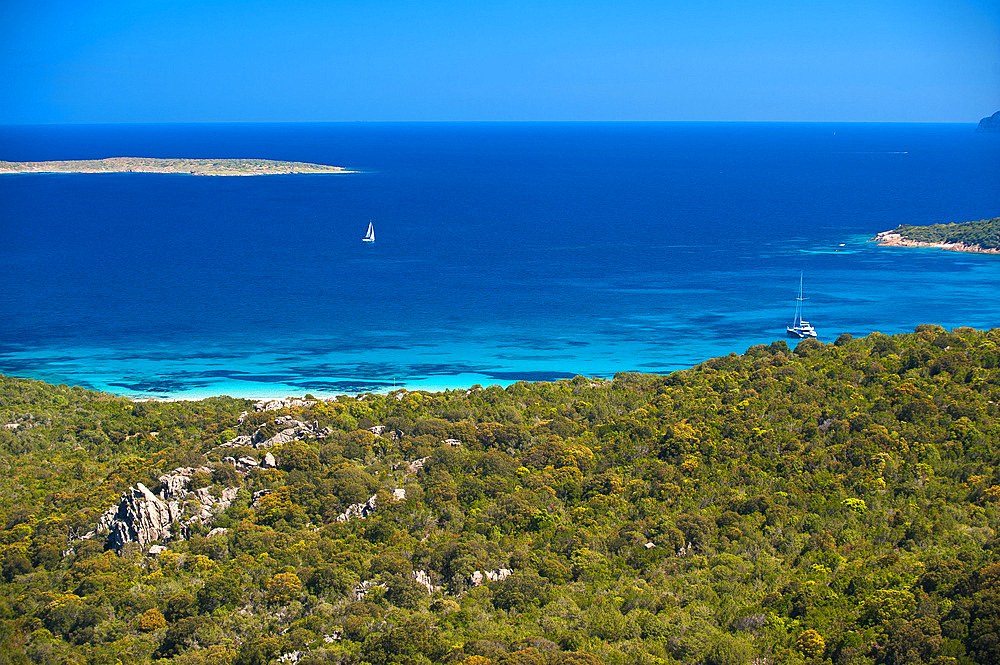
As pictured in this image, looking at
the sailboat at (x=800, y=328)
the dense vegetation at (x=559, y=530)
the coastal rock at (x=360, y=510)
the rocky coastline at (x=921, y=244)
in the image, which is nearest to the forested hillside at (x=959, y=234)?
the rocky coastline at (x=921, y=244)

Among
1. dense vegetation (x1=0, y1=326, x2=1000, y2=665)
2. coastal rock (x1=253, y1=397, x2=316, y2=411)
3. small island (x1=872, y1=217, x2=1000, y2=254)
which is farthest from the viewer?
Answer: small island (x1=872, y1=217, x2=1000, y2=254)

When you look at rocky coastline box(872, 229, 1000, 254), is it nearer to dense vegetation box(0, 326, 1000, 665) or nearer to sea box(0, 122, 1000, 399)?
sea box(0, 122, 1000, 399)

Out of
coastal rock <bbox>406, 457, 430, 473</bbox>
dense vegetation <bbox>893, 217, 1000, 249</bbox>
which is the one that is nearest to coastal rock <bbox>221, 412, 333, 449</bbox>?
coastal rock <bbox>406, 457, 430, 473</bbox>

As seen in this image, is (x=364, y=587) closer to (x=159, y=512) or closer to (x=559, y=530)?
(x=559, y=530)

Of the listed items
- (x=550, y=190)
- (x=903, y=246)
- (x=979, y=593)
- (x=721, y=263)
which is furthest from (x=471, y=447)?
Result: (x=550, y=190)

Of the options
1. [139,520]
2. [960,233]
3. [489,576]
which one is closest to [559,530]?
[489,576]

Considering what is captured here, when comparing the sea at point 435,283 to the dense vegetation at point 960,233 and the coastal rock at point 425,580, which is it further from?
the coastal rock at point 425,580
